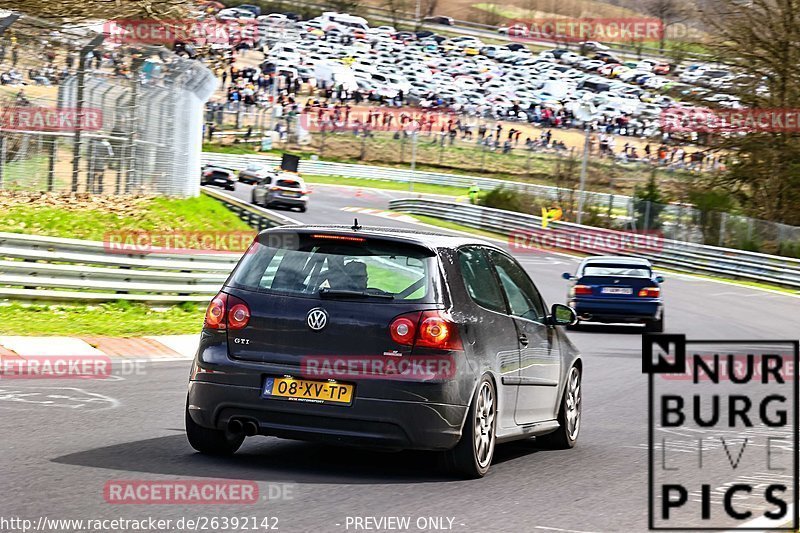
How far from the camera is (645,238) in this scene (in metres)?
43.9

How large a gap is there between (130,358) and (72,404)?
11.7 feet

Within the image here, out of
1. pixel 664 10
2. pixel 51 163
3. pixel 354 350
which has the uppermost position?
pixel 664 10

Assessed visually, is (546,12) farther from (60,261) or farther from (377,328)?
(377,328)

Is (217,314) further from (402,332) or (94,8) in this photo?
(94,8)

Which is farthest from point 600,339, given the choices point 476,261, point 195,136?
point 476,261

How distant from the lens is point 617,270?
73.0 feet

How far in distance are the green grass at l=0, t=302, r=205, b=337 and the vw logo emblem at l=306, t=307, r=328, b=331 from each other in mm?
7714

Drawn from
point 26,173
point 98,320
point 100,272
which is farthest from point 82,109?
point 98,320

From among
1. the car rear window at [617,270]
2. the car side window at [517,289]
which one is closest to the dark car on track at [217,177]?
the car rear window at [617,270]

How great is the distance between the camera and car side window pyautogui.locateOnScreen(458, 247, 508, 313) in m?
7.73

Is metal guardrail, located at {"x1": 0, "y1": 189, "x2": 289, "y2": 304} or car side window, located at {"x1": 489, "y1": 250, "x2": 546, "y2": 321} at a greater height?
car side window, located at {"x1": 489, "y1": 250, "x2": 546, "y2": 321}

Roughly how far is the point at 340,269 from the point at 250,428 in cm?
109

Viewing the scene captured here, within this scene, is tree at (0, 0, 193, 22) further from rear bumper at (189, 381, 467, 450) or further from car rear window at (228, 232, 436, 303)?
Result: rear bumper at (189, 381, 467, 450)

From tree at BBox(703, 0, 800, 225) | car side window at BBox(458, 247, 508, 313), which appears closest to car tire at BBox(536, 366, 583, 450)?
car side window at BBox(458, 247, 508, 313)
